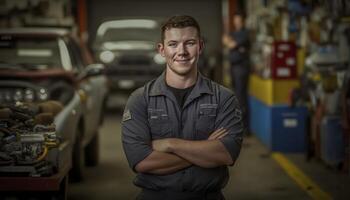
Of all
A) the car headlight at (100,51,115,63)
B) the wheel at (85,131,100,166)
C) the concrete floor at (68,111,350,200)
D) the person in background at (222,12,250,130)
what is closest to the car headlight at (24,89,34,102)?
the concrete floor at (68,111,350,200)

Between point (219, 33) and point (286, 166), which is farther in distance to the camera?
point (219, 33)

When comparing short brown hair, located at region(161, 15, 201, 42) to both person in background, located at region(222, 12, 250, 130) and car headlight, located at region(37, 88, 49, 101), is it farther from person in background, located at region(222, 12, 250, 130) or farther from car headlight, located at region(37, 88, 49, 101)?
person in background, located at region(222, 12, 250, 130)

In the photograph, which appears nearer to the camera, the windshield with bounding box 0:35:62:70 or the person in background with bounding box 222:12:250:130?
the windshield with bounding box 0:35:62:70

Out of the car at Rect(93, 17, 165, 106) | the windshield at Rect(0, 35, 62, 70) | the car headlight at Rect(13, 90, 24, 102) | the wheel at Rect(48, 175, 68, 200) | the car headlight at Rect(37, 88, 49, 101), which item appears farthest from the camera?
the car at Rect(93, 17, 165, 106)

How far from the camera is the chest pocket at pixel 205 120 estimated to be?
4.23m

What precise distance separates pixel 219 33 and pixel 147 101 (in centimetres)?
1558

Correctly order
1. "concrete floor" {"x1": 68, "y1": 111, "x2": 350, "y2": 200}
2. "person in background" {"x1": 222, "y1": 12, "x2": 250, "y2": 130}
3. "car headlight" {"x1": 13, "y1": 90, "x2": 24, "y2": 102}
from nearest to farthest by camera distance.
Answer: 1. "car headlight" {"x1": 13, "y1": 90, "x2": 24, "y2": 102}
2. "concrete floor" {"x1": 68, "y1": 111, "x2": 350, "y2": 200}
3. "person in background" {"x1": 222, "y1": 12, "x2": 250, "y2": 130}

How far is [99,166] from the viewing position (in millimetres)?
9703

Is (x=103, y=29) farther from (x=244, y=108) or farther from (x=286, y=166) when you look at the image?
(x=286, y=166)

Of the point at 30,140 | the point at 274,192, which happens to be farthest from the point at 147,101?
the point at 274,192

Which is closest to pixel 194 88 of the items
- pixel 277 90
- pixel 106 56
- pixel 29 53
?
pixel 29 53

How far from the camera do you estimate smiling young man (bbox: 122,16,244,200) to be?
4.16 m

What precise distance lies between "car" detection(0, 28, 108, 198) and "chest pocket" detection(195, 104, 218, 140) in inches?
122

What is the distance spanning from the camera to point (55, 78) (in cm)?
829
